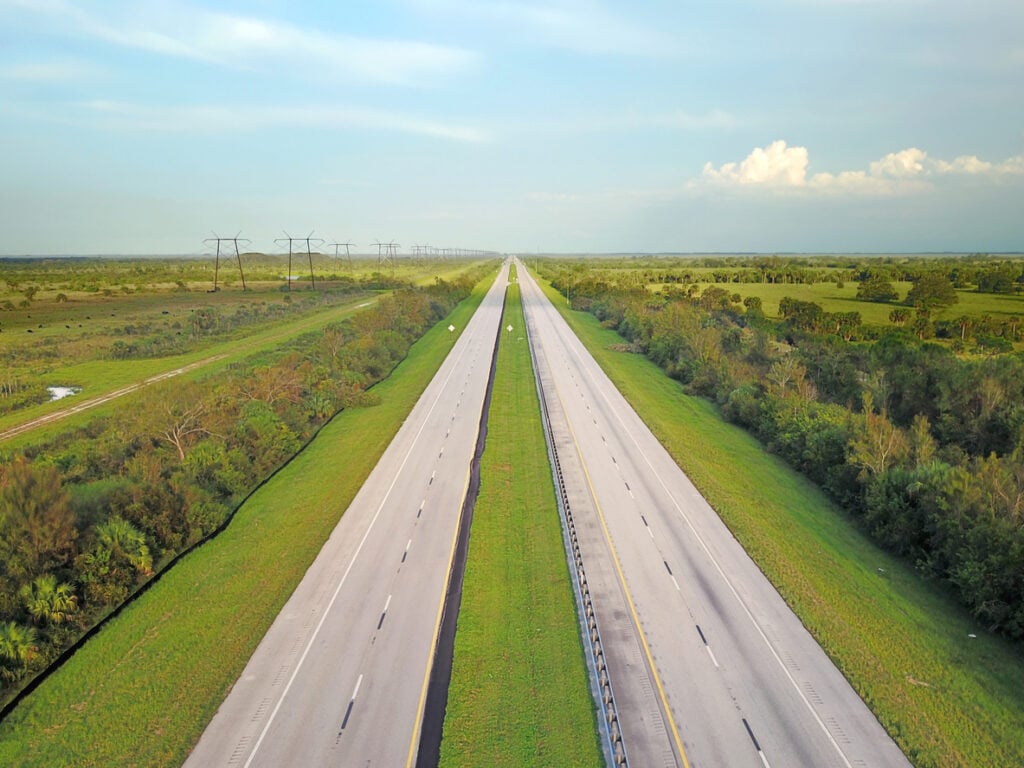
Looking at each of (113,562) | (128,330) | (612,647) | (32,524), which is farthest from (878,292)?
(128,330)

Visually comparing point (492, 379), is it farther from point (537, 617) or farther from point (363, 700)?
point (363, 700)

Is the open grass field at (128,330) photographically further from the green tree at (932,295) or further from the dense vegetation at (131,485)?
the green tree at (932,295)

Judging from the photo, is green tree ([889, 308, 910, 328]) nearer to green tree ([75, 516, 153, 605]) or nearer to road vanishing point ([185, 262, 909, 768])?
road vanishing point ([185, 262, 909, 768])

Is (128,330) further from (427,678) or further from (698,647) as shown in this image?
(698,647)

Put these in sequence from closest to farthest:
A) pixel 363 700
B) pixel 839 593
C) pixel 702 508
Result: pixel 363 700, pixel 839 593, pixel 702 508

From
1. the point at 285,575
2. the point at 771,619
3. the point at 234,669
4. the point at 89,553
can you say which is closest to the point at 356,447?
the point at 285,575

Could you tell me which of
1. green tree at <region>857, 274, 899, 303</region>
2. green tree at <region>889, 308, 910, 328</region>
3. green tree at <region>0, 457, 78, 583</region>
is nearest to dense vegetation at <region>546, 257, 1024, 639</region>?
green tree at <region>889, 308, 910, 328</region>
